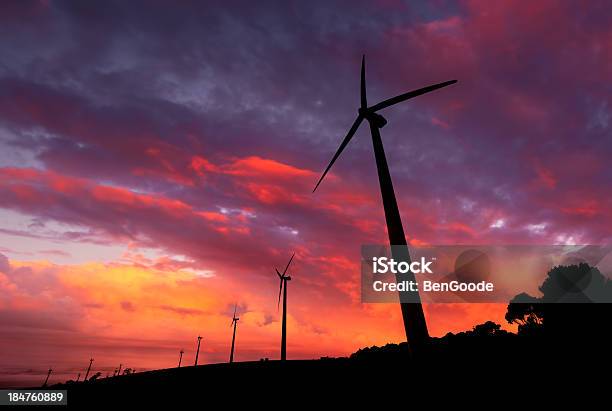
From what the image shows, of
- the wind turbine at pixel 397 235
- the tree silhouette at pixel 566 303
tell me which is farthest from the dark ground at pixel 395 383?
the tree silhouette at pixel 566 303

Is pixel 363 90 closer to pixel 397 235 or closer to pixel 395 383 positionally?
pixel 397 235

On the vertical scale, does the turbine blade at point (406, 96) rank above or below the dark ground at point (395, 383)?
above

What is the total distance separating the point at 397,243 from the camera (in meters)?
20.2

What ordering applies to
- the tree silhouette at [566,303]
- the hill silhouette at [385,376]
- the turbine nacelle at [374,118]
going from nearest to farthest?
the hill silhouette at [385,376] < the turbine nacelle at [374,118] < the tree silhouette at [566,303]

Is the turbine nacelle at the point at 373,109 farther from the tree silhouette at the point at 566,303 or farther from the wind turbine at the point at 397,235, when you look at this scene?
the tree silhouette at the point at 566,303

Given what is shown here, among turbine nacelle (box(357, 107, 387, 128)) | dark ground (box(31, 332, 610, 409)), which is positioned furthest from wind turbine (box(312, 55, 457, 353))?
dark ground (box(31, 332, 610, 409))

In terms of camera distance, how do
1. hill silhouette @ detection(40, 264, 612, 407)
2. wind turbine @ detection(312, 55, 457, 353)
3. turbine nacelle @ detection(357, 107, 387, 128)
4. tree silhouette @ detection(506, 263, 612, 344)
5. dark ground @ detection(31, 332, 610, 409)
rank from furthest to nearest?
tree silhouette @ detection(506, 263, 612, 344)
turbine nacelle @ detection(357, 107, 387, 128)
hill silhouette @ detection(40, 264, 612, 407)
dark ground @ detection(31, 332, 610, 409)
wind turbine @ detection(312, 55, 457, 353)

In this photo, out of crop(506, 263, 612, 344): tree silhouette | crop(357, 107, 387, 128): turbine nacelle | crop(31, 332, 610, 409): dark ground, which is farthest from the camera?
crop(506, 263, 612, 344): tree silhouette

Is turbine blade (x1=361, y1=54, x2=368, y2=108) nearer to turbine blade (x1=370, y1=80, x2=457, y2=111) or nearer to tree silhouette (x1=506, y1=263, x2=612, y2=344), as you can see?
turbine blade (x1=370, y1=80, x2=457, y2=111)

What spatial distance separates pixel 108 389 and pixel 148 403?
1088 cm

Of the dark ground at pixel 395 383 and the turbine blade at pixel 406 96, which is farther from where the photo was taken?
the turbine blade at pixel 406 96

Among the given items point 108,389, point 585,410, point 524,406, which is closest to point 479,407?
point 524,406

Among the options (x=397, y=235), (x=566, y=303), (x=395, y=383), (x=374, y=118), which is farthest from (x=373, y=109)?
(x=566, y=303)

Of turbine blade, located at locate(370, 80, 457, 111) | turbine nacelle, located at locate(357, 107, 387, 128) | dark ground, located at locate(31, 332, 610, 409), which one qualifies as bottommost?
dark ground, located at locate(31, 332, 610, 409)
